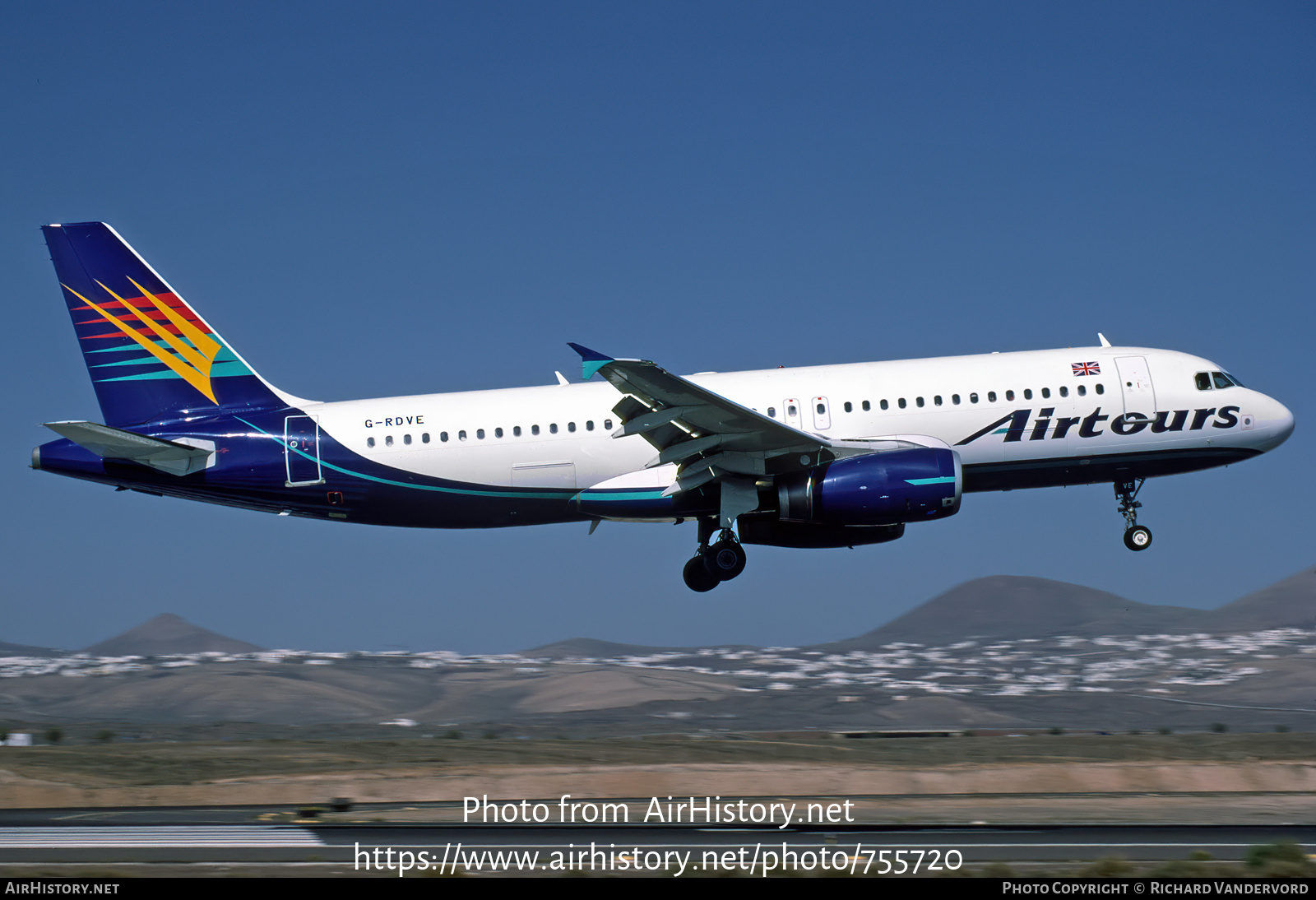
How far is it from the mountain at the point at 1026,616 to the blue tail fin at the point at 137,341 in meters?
61.9

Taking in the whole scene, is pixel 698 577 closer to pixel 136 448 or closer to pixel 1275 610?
pixel 136 448

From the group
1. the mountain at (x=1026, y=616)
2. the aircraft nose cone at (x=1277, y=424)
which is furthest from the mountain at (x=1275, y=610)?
the aircraft nose cone at (x=1277, y=424)

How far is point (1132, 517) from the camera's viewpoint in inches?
1216

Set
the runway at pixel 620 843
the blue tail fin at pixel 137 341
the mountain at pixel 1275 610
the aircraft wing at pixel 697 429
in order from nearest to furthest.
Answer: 1. the runway at pixel 620 843
2. the aircraft wing at pixel 697 429
3. the blue tail fin at pixel 137 341
4. the mountain at pixel 1275 610

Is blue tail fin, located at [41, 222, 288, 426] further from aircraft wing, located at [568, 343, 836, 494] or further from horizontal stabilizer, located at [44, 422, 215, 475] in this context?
aircraft wing, located at [568, 343, 836, 494]

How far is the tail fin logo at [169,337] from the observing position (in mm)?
30859

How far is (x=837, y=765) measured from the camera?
30.4 m

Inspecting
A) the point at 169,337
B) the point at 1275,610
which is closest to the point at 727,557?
the point at 169,337

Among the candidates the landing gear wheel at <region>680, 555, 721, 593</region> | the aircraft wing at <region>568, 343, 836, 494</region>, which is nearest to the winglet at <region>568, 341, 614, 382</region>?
the aircraft wing at <region>568, 343, 836, 494</region>

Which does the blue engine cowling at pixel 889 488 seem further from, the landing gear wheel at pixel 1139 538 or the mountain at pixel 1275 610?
the mountain at pixel 1275 610

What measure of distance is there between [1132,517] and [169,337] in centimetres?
2439

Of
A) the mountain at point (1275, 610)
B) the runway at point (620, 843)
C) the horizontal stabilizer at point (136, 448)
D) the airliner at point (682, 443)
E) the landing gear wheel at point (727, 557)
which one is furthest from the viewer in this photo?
the mountain at point (1275, 610)

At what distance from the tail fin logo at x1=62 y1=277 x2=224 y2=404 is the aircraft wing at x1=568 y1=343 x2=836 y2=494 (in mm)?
10657

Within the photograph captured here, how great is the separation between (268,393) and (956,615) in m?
79.6
